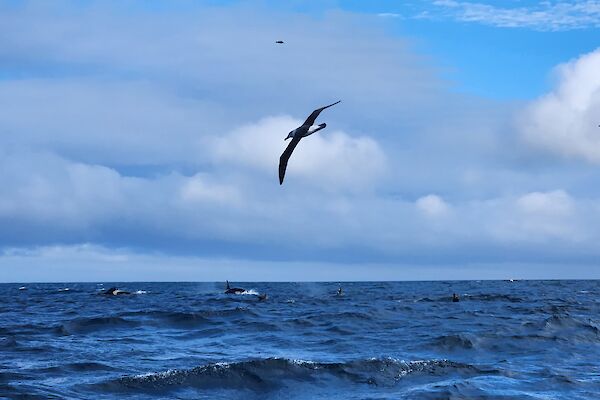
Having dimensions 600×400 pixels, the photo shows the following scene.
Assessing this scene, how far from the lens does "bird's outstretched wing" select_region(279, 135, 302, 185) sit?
55.7 ft

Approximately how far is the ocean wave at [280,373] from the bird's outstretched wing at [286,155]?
8.23m

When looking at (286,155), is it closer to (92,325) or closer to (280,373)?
(280,373)

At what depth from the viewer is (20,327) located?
3706 cm

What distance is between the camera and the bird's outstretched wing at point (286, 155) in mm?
16969

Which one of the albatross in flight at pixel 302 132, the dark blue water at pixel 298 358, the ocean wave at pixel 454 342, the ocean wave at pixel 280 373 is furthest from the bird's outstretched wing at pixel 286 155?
the ocean wave at pixel 454 342

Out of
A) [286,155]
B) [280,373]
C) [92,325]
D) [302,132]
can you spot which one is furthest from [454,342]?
[92,325]

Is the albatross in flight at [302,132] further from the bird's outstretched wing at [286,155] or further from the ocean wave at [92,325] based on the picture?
the ocean wave at [92,325]

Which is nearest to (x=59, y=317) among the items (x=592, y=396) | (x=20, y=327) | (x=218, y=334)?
(x=20, y=327)

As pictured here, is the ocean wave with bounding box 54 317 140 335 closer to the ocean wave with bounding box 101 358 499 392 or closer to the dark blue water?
the dark blue water

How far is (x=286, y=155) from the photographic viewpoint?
17.3 m

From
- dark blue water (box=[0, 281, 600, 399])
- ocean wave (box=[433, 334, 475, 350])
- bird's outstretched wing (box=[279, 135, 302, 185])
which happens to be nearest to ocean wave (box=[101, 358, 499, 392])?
dark blue water (box=[0, 281, 600, 399])

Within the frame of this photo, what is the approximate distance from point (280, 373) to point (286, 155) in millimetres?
→ 9499

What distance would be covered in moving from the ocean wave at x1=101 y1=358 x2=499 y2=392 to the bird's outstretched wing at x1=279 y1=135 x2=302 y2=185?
823 cm

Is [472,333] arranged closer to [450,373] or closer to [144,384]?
[450,373]
